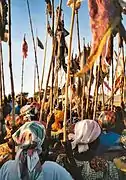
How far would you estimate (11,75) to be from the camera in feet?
7.58

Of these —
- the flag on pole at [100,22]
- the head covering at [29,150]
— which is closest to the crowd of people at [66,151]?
the head covering at [29,150]

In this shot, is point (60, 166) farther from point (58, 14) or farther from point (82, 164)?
point (58, 14)

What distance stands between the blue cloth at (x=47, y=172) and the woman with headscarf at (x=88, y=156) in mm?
30

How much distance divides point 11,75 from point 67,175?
2.00 feet

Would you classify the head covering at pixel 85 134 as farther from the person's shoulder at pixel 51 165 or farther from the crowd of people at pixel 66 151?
the person's shoulder at pixel 51 165

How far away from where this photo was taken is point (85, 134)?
2.21 meters

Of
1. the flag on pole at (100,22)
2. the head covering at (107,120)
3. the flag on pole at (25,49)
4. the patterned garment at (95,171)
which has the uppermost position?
the flag on pole at (100,22)

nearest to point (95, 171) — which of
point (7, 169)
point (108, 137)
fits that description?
point (108, 137)

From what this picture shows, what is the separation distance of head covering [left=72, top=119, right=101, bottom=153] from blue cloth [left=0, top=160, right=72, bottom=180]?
0.45ft

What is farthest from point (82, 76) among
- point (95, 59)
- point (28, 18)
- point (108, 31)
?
point (28, 18)

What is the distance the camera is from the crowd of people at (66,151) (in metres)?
2.19

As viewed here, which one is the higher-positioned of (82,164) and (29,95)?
(29,95)

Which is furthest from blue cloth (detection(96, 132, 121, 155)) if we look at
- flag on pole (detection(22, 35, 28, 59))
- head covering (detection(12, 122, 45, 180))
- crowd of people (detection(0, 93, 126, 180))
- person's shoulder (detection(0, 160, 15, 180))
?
flag on pole (detection(22, 35, 28, 59))

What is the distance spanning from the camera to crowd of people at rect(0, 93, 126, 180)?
7.18ft
